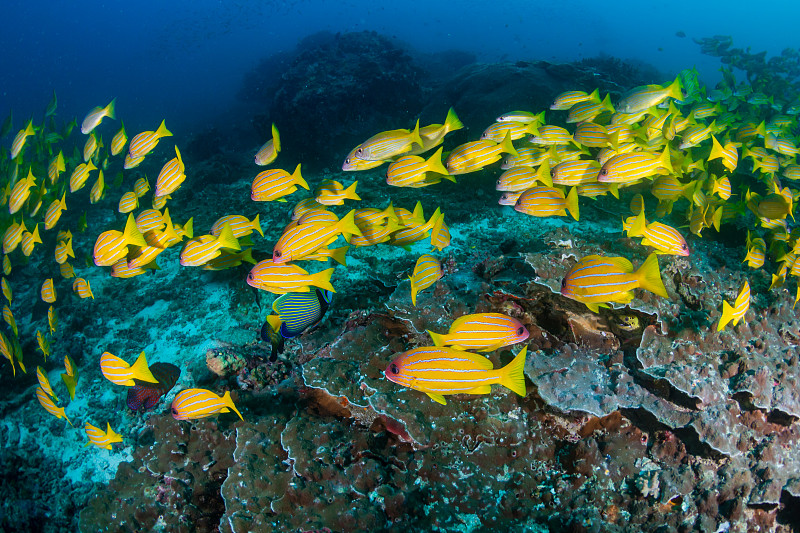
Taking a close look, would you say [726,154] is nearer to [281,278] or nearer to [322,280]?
[322,280]

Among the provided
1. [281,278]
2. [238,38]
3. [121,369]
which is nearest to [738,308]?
[281,278]

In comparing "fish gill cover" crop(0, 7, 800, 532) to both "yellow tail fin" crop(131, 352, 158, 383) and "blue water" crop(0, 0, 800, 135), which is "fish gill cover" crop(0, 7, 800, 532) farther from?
"blue water" crop(0, 0, 800, 135)

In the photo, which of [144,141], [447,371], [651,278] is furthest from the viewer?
[144,141]

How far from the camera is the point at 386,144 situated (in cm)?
370

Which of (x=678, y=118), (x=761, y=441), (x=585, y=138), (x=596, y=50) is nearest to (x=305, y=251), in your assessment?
(x=585, y=138)

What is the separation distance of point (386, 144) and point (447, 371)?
2470 mm

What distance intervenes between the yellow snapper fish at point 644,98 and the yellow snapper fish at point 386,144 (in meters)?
3.38

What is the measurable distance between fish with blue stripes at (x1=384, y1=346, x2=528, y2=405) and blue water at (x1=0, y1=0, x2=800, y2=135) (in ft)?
96.3

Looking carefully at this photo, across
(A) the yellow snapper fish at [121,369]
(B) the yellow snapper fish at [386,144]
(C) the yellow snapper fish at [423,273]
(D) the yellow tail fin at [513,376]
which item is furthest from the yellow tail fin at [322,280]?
(A) the yellow snapper fish at [121,369]

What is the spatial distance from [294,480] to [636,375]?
3227 millimetres

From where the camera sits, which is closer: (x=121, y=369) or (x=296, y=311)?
(x=121, y=369)

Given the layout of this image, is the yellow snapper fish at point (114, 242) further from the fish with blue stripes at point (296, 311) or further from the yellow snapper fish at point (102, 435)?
the yellow snapper fish at point (102, 435)

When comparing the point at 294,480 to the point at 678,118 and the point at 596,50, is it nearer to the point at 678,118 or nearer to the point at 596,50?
the point at 678,118

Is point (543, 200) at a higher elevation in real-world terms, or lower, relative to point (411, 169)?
lower
